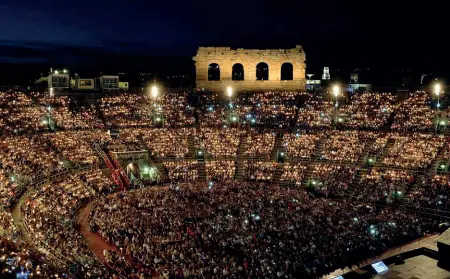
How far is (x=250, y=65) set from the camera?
66.3m

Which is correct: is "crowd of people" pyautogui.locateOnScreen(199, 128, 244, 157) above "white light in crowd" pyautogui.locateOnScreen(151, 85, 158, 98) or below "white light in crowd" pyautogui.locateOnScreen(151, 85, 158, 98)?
below

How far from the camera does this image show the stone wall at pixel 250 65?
65.5 m

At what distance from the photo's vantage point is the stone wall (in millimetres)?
65500

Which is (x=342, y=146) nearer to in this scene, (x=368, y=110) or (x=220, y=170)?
(x=368, y=110)

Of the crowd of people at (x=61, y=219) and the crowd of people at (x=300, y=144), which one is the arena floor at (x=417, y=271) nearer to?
the crowd of people at (x=61, y=219)

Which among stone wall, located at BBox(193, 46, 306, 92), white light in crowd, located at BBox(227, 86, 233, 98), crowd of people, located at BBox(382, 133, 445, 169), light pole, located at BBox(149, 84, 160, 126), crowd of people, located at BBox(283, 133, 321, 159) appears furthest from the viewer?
stone wall, located at BBox(193, 46, 306, 92)

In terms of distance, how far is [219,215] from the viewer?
32062 mm

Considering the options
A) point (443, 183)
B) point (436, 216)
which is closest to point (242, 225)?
point (436, 216)

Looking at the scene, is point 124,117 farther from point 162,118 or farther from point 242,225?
point 242,225

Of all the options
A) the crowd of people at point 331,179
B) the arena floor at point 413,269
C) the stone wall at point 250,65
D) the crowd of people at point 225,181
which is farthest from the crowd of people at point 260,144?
the arena floor at point 413,269

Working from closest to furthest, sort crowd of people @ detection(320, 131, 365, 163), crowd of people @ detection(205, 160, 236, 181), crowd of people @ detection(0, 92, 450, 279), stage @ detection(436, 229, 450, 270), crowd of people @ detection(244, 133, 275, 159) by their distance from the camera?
stage @ detection(436, 229, 450, 270) < crowd of people @ detection(0, 92, 450, 279) < crowd of people @ detection(205, 160, 236, 181) < crowd of people @ detection(320, 131, 365, 163) < crowd of people @ detection(244, 133, 275, 159)

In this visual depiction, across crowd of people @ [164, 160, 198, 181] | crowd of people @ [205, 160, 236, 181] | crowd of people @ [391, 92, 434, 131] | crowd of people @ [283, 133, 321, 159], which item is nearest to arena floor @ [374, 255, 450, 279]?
crowd of people @ [205, 160, 236, 181]

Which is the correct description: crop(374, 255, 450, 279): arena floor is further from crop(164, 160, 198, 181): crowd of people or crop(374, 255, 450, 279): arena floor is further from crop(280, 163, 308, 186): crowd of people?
crop(164, 160, 198, 181): crowd of people

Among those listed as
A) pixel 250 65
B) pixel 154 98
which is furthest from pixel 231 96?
pixel 154 98
